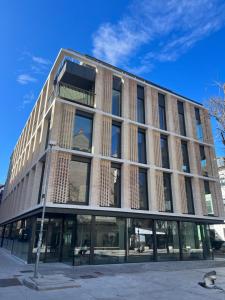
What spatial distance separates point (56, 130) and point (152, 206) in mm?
9705

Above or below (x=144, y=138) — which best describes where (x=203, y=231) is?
below

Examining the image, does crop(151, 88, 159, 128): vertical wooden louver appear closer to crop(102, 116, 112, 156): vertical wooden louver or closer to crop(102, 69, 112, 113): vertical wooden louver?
crop(102, 69, 112, 113): vertical wooden louver

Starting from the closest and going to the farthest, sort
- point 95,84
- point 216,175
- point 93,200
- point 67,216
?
point 93,200, point 67,216, point 95,84, point 216,175

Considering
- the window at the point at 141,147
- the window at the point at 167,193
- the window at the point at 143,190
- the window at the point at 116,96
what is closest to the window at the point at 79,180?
the window at the point at 143,190

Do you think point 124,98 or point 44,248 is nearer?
point 44,248

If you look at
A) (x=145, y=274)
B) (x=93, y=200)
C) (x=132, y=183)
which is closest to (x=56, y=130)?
(x=93, y=200)

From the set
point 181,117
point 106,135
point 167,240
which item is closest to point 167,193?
point 167,240

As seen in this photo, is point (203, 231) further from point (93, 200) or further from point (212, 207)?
point (93, 200)

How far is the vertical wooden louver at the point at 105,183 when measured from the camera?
54.2 feet

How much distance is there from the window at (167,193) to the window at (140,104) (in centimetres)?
569

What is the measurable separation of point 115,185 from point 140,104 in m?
8.93

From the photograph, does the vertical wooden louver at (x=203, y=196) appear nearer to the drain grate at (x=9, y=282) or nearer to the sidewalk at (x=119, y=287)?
the sidewalk at (x=119, y=287)

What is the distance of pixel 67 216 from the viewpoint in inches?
682

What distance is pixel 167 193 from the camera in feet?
65.8
